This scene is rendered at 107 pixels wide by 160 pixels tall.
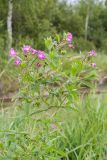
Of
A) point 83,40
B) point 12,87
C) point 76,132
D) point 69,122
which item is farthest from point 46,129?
point 83,40

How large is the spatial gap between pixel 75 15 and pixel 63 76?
491 inches

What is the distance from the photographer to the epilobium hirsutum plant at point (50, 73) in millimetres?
1774

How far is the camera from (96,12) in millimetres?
15102

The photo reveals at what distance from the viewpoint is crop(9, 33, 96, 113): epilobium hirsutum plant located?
5.82 ft

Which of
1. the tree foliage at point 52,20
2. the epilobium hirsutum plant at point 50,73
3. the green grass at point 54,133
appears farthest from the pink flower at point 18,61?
the tree foliage at point 52,20

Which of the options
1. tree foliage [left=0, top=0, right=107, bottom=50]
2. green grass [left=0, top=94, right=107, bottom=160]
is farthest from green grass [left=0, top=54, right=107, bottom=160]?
tree foliage [left=0, top=0, right=107, bottom=50]

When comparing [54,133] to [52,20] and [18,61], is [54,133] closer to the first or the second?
[18,61]

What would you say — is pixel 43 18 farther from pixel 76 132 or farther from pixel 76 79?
pixel 76 79

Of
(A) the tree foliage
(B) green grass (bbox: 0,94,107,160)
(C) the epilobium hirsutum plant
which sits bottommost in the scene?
(B) green grass (bbox: 0,94,107,160)

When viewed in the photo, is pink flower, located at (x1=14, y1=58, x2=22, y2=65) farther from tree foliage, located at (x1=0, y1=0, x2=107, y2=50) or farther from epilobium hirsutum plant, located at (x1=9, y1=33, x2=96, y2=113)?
tree foliage, located at (x1=0, y1=0, x2=107, y2=50)

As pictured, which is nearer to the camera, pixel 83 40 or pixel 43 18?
pixel 43 18

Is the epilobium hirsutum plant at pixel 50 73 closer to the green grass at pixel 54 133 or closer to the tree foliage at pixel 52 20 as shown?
the green grass at pixel 54 133

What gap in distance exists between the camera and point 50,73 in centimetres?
179

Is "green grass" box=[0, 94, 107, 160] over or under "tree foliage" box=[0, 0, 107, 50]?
under
